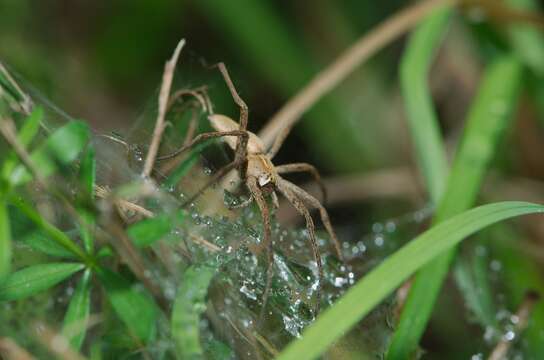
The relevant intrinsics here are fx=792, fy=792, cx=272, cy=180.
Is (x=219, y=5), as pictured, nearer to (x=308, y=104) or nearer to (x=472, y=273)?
(x=308, y=104)

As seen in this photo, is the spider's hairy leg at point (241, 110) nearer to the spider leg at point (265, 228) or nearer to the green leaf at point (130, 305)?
the spider leg at point (265, 228)

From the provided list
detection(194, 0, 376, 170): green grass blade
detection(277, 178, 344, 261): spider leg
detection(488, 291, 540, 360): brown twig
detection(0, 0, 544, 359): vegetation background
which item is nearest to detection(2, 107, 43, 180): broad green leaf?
detection(277, 178, 344, 261): spider leg

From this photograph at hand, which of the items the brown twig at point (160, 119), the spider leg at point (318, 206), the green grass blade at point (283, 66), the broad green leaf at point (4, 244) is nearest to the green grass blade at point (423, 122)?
the spider leg at point (318, 206)

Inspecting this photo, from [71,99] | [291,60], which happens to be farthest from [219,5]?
[71,99]

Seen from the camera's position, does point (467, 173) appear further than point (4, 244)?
Yes

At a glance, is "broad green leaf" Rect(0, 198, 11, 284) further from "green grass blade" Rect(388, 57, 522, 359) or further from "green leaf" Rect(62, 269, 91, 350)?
"green grass blade" Rect(388, 57, 522, 359)

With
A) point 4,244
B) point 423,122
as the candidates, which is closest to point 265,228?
point 4,244

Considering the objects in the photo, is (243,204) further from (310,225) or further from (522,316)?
(522,316)
